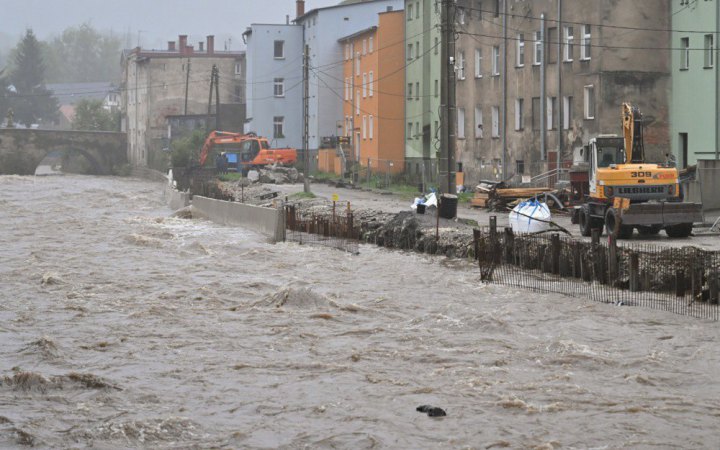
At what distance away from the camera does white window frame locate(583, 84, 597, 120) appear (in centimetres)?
5175

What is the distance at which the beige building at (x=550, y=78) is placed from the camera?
50.8 metres

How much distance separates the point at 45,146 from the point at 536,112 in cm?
6908

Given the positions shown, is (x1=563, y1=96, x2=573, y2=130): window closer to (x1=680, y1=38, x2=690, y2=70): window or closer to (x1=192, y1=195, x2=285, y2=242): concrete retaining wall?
(x1=680, y1=38, x2=690, y2=70): window

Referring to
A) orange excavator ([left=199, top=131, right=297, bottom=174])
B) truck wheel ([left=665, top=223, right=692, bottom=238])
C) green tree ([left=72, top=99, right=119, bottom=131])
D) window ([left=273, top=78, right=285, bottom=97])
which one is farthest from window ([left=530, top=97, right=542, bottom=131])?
green tree ([left=72, top=99, right=119, bottom=131])

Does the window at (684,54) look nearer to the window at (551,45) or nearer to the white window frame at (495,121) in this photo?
the window at (551,45)

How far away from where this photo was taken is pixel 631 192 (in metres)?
32.4

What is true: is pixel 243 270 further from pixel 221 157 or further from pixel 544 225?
pixel 221 157

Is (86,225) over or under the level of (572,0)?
under

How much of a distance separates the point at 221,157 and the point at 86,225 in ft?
127

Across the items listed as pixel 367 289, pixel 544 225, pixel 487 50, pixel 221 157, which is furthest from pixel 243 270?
pixel 221 157

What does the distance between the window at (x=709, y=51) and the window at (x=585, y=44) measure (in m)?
6.33

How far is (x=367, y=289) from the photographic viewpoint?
25.9 m

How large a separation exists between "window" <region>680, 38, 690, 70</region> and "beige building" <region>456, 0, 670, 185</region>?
3.10ft

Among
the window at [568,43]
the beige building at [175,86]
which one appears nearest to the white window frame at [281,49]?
the beige building at [175,86]
